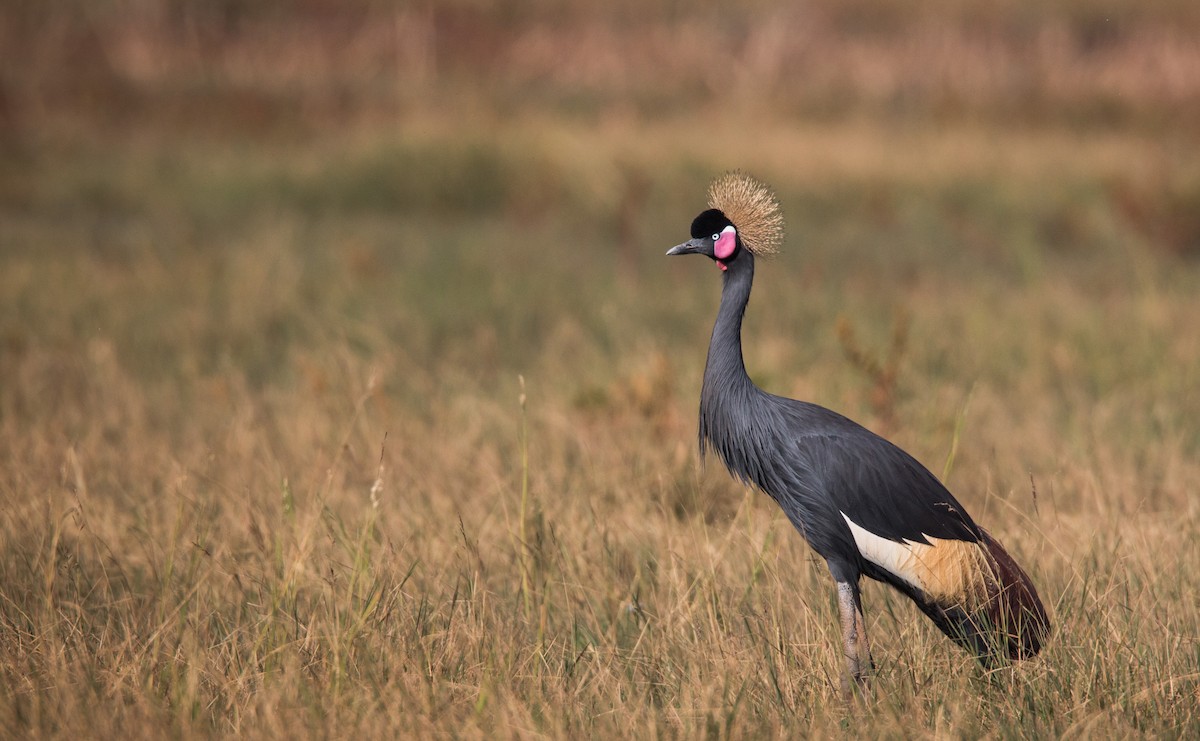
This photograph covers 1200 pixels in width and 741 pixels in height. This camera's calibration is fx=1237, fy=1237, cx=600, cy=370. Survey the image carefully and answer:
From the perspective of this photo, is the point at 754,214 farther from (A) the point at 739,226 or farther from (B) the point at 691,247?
(B) the point at 691,247

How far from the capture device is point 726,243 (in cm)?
291

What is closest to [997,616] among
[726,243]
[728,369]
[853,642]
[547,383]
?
[853,642]

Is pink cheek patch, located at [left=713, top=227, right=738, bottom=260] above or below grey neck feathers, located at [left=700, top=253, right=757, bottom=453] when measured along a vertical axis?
above

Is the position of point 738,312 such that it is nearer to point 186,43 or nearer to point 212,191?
point 212,191

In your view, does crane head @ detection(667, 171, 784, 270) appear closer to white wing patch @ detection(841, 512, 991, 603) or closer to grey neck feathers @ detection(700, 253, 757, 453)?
grey neck feathers @ detection(700, 253, 757, 453)

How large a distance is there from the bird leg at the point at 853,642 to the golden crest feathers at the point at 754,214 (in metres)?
0.81

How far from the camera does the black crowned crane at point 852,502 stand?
2.69 metres

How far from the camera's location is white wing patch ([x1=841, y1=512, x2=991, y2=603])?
106 inches

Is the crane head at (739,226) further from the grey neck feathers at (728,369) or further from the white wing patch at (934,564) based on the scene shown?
the white wing patch at (934,564)

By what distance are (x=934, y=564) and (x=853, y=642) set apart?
0.82 feet

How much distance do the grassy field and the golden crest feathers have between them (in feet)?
2.11

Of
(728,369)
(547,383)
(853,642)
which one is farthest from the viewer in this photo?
(547,383)

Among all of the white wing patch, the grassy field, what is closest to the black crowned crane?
the white wing patch

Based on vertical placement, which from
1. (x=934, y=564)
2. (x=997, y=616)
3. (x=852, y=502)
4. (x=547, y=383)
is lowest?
(x=547, y=383)
